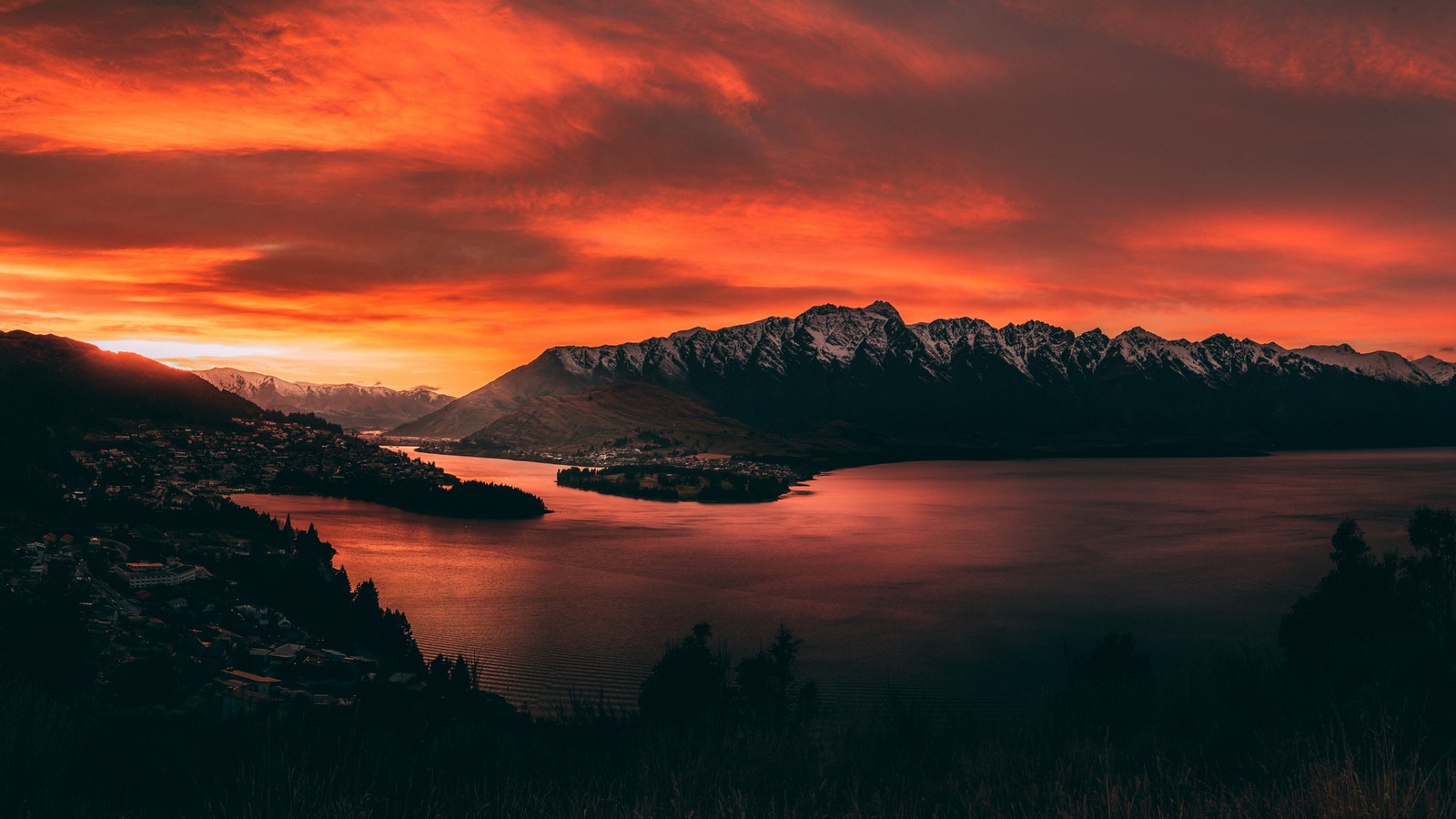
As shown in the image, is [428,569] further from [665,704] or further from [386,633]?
[665,704]

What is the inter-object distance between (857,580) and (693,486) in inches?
4113

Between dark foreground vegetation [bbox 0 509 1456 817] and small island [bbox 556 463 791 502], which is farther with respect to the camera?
small island [bbox 556 463 791 502]

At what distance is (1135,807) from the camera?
8.24m

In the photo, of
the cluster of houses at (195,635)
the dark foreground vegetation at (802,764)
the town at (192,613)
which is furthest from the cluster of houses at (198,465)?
the dark foreground vegetation at (802,764)

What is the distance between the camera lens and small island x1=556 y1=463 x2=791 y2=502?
17138 cm

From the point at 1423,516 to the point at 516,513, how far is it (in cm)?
11935

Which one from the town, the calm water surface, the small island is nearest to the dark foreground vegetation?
the town

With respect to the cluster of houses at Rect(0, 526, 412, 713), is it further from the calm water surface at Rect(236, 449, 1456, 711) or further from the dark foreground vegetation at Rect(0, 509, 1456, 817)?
the dark foreground vegetation at Rect(0, 509, 1456, 817)

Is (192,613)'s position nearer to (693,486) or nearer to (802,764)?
(802,764)

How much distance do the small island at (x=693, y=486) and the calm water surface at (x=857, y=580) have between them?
17238 millimetres

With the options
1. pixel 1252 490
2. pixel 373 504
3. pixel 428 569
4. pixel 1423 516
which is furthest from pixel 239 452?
pixel 1252 490

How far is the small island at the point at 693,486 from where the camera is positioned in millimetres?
171375

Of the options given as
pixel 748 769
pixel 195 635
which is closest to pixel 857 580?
pixel 195 635

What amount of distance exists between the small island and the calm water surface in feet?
56.6
